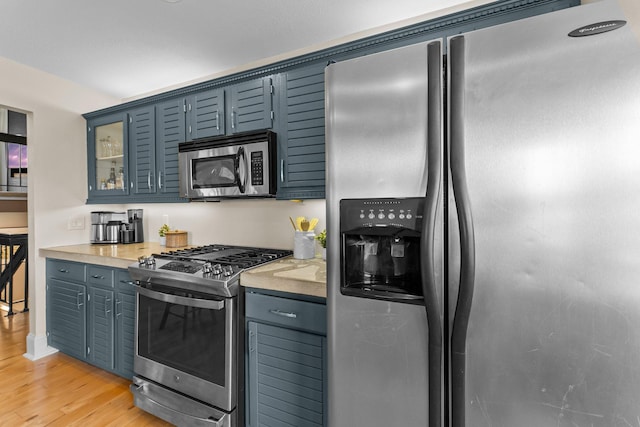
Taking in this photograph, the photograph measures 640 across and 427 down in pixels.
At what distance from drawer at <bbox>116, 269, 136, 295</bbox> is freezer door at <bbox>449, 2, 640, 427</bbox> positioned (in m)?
2.11

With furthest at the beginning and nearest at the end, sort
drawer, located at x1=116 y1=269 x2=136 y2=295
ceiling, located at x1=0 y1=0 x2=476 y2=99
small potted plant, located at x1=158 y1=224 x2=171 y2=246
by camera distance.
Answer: small potted plant, located at x1=158 y1=224 x2=171 y2=246, drawer, located at x1=116 y1=269 x2=136 y2=295, ceiling, located at x1=0 y1=0 x2=476 y2=99

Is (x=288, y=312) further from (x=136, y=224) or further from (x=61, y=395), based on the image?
(x=136, y=224)

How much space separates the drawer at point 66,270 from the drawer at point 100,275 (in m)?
0.09

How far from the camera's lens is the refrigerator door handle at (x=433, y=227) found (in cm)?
102

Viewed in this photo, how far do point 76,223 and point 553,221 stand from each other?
143 inches

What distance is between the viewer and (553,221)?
35.9 inches

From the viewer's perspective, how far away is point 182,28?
2.12m

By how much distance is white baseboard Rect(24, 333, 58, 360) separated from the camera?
2738 millimetres

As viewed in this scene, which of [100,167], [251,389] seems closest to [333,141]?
[251,389]

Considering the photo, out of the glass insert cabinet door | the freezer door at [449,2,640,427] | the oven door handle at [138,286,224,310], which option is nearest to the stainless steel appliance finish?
the oven door handle at [138,286,224,310]

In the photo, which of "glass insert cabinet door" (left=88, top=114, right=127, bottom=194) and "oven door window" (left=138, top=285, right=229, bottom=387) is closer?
"oven door window" (left=138, top=285, right=229, bottom=387)

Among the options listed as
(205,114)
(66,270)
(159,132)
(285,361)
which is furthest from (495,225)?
(66,270)

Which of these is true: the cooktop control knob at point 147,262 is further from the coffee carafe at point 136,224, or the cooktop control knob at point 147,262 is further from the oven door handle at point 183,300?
the coffee carafe at point 136,224

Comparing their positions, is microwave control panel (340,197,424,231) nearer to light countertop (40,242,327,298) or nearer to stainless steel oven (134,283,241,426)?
light countertop (40,242,327,298)
